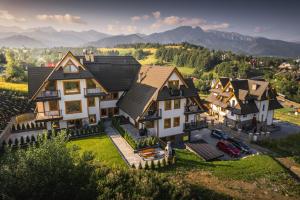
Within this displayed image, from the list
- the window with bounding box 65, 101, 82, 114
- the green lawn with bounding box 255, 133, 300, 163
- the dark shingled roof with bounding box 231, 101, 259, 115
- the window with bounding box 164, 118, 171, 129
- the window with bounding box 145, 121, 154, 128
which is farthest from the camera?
the dark shingled roof with bounding box 231, 101, 259, 115

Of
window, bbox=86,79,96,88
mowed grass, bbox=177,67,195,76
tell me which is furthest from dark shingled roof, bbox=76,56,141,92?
mowed grass, bbox=177,67,195,76

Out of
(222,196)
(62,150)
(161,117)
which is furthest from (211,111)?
(62,150)

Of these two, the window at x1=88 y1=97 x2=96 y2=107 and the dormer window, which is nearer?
the dormer window

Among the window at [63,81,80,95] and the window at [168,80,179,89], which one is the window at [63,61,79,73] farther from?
the window at [168,80,179,89]

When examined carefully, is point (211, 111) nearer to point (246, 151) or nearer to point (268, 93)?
point (268, 93)

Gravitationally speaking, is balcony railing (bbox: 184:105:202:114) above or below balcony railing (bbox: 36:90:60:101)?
below

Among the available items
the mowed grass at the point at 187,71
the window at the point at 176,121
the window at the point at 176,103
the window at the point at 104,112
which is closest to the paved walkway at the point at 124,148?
the window at the point at 104,112

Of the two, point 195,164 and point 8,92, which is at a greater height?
point 8,92
